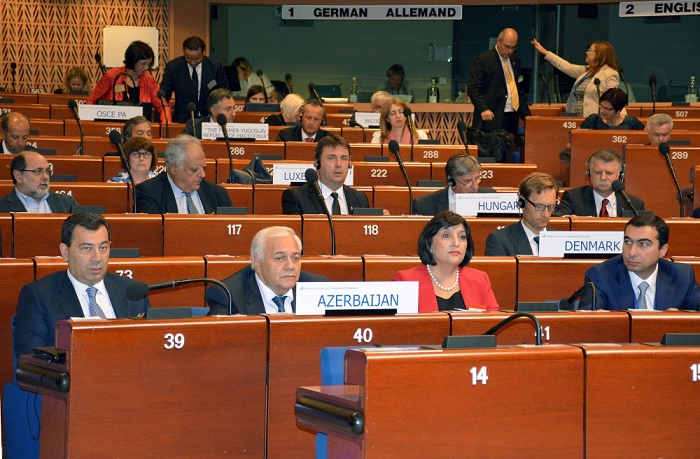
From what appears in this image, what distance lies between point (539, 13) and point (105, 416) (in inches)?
474

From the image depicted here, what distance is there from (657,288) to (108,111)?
235 inches

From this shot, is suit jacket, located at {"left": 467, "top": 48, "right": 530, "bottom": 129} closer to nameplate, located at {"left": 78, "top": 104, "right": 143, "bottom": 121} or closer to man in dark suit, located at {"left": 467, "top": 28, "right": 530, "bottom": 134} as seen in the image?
man in dark suit, located at {"left": 467, "top": 28, "right": 530, "bottom": 134}

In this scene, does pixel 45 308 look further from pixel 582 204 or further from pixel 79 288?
pixel 582 204

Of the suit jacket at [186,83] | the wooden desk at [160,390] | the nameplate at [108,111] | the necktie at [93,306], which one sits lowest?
the wooden desk at [160,390]

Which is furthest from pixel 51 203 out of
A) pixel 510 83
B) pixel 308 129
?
pixel 510 83

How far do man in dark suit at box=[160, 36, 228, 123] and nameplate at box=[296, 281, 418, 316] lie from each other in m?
7.20

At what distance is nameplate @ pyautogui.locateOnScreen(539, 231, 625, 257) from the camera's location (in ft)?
17.8

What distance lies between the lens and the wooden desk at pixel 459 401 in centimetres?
284

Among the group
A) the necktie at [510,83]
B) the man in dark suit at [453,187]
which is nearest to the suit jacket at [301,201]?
the man in dark suit at [453,187]

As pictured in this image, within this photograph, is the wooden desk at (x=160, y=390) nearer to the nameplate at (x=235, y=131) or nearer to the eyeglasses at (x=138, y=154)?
the eyeglasses at (x=138, y=154)

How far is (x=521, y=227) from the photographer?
5.89 meters

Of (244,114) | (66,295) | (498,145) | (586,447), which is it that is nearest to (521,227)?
(66,295)

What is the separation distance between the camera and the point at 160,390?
3.38 meters

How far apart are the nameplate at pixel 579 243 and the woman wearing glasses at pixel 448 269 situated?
0.68 meters
